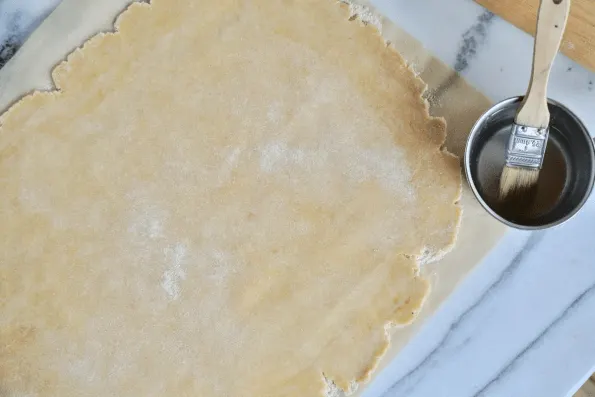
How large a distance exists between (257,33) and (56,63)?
0.43m

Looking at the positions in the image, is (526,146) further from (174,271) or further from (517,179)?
(174,271)

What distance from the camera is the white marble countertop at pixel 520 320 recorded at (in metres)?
1.21

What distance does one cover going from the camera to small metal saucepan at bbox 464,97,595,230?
113 cm

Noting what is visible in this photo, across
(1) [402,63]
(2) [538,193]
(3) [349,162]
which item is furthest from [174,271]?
(2) [538,193]

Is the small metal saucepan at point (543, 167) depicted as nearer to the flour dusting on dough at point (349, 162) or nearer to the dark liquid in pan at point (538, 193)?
the dark liquid in pan at point (538, 193)

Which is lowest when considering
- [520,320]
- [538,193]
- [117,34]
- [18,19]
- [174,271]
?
[520,320]

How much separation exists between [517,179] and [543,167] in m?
0.09

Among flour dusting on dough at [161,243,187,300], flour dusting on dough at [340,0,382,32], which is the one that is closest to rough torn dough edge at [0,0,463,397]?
flour dusting on dough at [340,0,382,32]

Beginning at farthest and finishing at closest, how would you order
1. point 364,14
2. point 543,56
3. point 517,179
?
point 364,14, point 517,179, point 543,56

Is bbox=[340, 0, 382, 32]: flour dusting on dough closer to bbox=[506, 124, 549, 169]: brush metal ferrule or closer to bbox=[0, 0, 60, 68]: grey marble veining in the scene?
bbox=[506, 124, 549, 169]: brush metal ferrule

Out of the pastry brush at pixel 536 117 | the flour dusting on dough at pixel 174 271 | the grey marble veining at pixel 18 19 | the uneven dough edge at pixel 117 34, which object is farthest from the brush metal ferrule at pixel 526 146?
the grey marble veining at pixel 18 19

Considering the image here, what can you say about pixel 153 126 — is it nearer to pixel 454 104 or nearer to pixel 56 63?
pixel 56 63

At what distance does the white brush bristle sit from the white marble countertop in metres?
0.11

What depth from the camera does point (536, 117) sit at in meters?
1.08
